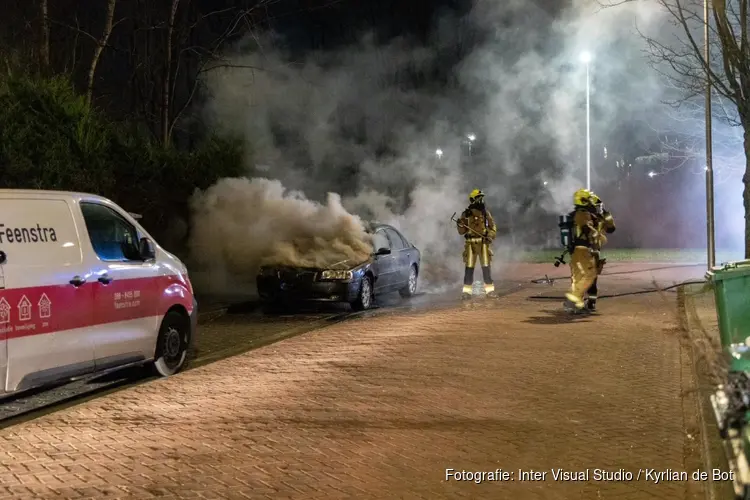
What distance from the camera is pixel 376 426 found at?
5500mm

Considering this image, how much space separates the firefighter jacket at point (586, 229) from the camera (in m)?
10.7

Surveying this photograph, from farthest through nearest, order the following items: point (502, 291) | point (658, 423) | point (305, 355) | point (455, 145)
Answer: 1. point (455, 145)
2. point (502, 291)
3. point (305, 355)
4. point (658, 423)

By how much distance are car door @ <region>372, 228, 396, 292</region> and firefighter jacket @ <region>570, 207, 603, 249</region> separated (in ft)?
12.2

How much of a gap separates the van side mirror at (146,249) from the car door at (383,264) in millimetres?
6217

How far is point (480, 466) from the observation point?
4613mm

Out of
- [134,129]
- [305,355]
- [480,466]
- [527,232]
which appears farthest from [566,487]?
[527,232]

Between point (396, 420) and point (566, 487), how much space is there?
1.68m

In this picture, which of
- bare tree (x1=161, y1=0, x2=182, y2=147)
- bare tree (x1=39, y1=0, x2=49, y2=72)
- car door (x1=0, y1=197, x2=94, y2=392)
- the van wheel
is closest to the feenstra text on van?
car door (x1=0, y1=197, x2=94, y2=392)

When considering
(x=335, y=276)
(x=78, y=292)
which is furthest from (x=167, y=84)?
(x=78, y=292)

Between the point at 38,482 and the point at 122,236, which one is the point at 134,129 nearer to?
the point at 122,236

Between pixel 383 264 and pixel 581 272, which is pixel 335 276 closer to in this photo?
pixel 383 264

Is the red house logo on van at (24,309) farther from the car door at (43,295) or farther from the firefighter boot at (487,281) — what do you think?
the firefighter boot at (487,281)

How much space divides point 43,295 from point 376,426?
2.85 meters

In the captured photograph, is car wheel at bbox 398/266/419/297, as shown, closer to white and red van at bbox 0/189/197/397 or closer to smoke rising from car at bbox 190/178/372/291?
smoke rising from car at bbox 190/178/372/291
